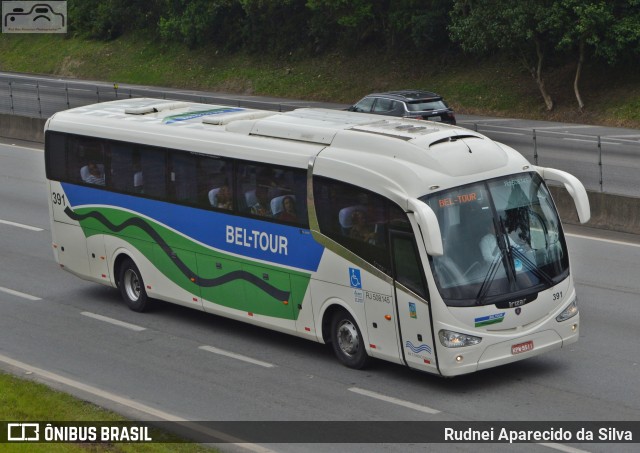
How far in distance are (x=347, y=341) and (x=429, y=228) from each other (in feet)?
8.21

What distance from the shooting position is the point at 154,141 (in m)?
16.8

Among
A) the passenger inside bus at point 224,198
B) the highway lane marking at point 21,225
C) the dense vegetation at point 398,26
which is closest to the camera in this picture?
the passenger inside bus at point 224,198

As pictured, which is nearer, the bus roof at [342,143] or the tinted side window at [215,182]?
the bus roof at [342,143]

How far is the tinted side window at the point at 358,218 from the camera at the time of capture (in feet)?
43.5

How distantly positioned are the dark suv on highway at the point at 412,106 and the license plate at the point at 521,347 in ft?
66.4

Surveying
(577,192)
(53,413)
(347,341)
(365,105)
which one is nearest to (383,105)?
(365,105)

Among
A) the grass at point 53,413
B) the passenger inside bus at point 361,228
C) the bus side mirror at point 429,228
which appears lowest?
the grass at point 53,413

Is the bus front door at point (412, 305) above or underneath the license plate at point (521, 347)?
above

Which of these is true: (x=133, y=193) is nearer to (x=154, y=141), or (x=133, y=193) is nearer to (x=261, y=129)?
(x=154, y=141)

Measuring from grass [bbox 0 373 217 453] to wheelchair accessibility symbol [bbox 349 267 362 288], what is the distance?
312 centimetres

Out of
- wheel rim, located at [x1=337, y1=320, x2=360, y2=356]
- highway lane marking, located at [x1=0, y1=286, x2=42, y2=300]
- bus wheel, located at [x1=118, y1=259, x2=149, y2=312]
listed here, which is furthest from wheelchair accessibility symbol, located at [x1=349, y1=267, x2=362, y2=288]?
highway lane marking, located at [x1=0, y1=286, x2=42, y2=300]

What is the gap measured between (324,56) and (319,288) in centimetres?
4173

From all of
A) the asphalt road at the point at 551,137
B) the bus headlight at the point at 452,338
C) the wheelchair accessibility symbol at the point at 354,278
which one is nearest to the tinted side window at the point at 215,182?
the wheelchair accessibility symbol at the point at 354,278

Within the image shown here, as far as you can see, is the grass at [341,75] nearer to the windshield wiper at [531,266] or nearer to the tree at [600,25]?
the tree at [600,25]
